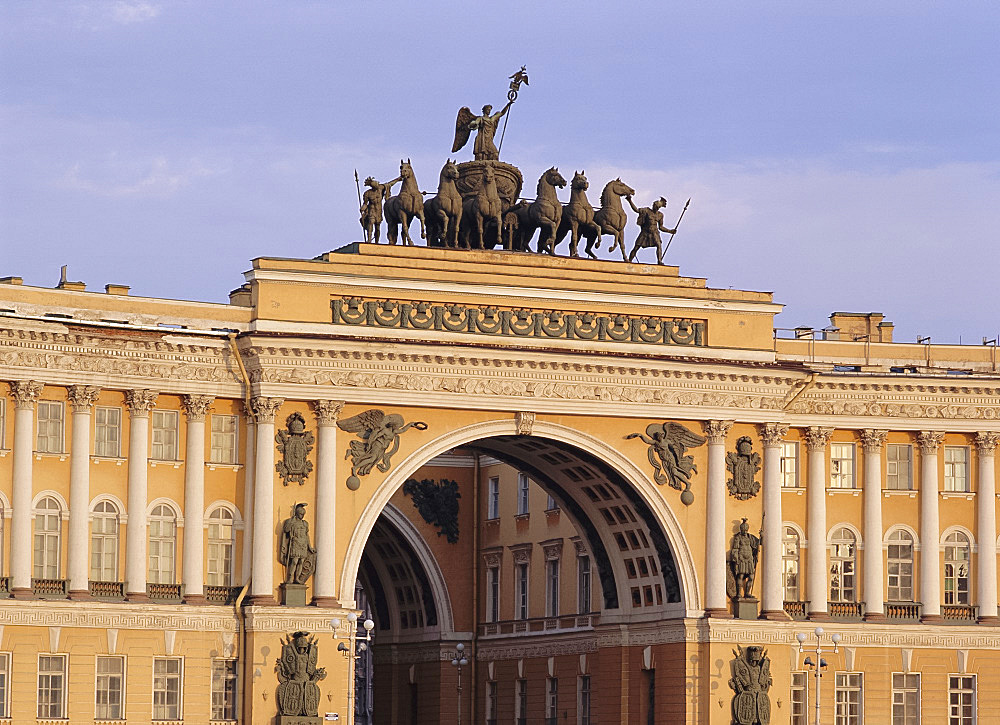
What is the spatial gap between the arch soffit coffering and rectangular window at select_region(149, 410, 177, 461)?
5.31 m

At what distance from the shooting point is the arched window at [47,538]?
59.9 m

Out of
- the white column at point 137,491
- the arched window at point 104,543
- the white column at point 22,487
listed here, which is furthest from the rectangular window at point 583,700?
the white column at point 22,487

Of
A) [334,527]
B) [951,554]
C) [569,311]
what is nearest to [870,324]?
[951,554]

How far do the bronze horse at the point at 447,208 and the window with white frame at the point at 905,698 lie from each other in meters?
18.1

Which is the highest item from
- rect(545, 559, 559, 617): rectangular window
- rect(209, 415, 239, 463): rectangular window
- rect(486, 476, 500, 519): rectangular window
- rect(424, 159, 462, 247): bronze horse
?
rect(424, 159, 462, 247): bronze horse

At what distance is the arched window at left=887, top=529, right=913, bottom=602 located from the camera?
6888 centimetres

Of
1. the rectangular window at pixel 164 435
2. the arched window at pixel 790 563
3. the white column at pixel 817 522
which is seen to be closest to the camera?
the rectangular window at pixel 164 435

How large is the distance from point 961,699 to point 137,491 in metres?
24.8

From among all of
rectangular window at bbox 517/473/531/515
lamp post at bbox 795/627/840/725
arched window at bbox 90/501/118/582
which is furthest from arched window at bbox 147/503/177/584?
rectangular window at bbox 517/473/531/515

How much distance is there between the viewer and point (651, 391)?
6538cm

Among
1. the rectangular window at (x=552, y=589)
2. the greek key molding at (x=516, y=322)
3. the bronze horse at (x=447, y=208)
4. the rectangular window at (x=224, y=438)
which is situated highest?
the bronze horse at (x=447, y=208)

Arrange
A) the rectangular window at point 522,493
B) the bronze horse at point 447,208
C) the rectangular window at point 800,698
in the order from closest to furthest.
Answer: the bronze horse at point 447,208
the rectangular window at point 800,698
the rectangular window at point 522,493

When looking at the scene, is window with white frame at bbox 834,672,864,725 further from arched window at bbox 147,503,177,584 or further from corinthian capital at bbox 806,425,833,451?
arched window at bbox 147,503,177,584

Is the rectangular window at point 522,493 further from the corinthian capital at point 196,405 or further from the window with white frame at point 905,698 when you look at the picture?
the corinthian capital at point 196,405
